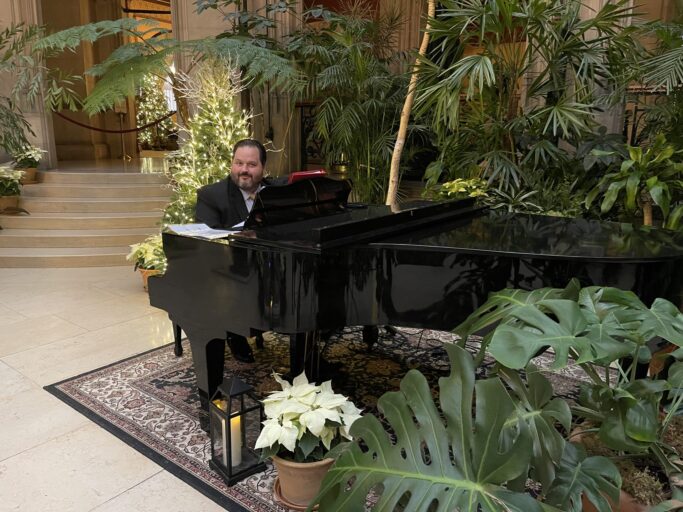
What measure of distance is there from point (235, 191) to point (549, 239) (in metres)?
1.83

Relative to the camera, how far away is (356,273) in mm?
2344

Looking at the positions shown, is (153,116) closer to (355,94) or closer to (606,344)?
(355,94)

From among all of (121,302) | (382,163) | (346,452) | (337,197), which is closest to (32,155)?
(121,302)

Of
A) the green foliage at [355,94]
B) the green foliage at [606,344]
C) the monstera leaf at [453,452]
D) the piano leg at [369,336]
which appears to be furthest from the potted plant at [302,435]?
the green foliage at [355,94]

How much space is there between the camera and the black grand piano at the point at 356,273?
2.22 m

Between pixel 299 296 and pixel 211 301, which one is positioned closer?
pixel 299 296

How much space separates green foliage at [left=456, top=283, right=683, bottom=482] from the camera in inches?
A: 50.6

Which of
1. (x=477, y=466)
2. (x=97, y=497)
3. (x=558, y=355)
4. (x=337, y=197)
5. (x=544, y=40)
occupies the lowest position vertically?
(x=97, y=497)

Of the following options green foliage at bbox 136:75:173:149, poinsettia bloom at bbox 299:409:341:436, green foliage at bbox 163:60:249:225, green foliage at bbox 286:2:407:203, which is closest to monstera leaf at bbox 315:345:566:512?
poinsettia bloom at bbox 299:409:341:436

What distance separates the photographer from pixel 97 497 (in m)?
2.23

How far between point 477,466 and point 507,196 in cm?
406

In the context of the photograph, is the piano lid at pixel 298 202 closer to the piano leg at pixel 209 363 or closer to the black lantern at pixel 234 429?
the piano leg at pixel 209 363

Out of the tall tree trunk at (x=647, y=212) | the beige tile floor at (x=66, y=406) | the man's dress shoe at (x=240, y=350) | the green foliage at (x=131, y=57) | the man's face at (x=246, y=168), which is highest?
the green foliage at (x=131, y=57)

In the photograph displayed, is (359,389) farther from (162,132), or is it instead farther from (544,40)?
(162,132)
